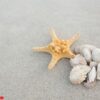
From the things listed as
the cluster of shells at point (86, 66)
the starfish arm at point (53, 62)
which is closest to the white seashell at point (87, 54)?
the cluster of shells at point (86, 66)

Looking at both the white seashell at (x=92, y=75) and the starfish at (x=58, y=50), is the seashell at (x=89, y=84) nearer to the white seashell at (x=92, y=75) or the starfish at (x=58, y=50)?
the white seashell at (x=92, y=75)

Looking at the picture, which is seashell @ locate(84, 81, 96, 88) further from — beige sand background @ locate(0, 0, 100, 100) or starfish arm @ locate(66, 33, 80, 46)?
starfish arm @ locate(66, 33, 80, 46)

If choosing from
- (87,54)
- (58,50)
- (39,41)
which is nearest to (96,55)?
(87,54)

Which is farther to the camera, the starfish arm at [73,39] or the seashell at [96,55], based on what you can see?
the starfish arm at [73,39]

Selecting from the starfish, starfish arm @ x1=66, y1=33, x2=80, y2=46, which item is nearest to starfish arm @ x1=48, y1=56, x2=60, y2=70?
the starfish

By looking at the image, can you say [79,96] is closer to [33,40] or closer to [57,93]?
[57,93]

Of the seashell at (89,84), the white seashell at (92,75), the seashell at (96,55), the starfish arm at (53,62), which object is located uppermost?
the seashell at (96,55)

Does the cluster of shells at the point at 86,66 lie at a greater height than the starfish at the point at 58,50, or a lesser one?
lesser
